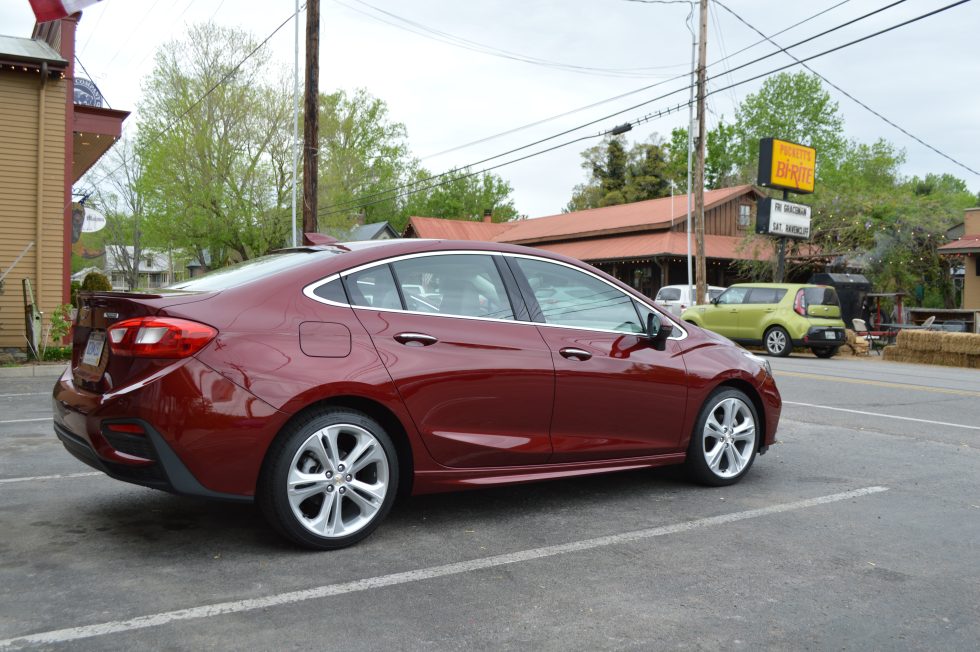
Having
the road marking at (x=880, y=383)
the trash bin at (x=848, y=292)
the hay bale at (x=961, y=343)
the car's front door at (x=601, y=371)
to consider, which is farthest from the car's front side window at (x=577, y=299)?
the trash bin at (x=848, y=292)

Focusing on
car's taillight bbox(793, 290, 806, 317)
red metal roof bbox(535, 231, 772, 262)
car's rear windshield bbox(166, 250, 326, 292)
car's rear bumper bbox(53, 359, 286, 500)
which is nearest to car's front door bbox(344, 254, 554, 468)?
car's rear windshield bbox(166, 250, 326, 292)

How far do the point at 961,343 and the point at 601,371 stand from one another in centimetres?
1595

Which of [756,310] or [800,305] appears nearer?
[800,305]

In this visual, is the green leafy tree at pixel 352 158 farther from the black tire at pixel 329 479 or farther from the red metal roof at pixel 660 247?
the black tire at pixel 329 479

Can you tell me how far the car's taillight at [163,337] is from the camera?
3.85m

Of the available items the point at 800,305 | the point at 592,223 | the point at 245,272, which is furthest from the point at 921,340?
the point at 592,223

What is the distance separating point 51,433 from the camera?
743 centimetres

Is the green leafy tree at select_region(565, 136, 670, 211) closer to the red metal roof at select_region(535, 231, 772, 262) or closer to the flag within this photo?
the red metal roof at select_region(535, 231, 772, 262)

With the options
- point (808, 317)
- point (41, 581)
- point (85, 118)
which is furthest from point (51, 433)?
point (808, 317)

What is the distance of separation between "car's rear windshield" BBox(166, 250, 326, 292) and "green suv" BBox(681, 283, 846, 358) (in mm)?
15390

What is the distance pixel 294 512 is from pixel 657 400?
7.92 ft

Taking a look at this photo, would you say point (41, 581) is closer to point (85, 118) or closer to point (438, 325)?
point (438, 325)

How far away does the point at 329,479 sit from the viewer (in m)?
4.09

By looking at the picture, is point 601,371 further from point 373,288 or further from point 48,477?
point 48,477
